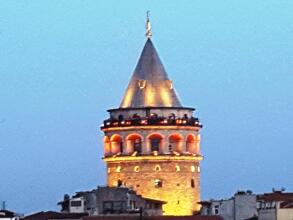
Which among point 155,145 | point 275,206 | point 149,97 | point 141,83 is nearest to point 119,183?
point 155,145

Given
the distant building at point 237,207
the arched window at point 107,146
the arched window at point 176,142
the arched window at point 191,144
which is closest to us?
the distant building at point 237,207

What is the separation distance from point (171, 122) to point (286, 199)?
18.7 metres

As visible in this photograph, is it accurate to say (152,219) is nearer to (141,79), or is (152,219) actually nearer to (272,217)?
(272,217)

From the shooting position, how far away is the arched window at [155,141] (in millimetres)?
147000

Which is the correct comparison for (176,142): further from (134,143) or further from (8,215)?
(8,215)

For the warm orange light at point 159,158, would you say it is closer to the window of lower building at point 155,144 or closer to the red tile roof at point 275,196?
the window of lower building at point 155,144

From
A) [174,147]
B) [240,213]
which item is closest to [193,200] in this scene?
[174,147]

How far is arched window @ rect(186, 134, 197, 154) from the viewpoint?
485ft

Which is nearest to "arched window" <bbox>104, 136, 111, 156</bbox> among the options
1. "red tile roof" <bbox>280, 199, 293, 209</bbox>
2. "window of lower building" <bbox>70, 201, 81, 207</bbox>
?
"window of lower building" <bbox>70, 201, 81, 207</bbox>

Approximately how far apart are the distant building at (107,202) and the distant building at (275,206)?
9362 millimetres

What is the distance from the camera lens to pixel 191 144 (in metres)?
148

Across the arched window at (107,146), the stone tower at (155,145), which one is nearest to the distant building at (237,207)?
the stone tower at (155,145)

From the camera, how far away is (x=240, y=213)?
133 m

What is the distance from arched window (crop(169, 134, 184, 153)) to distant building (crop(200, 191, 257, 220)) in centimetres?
1108
